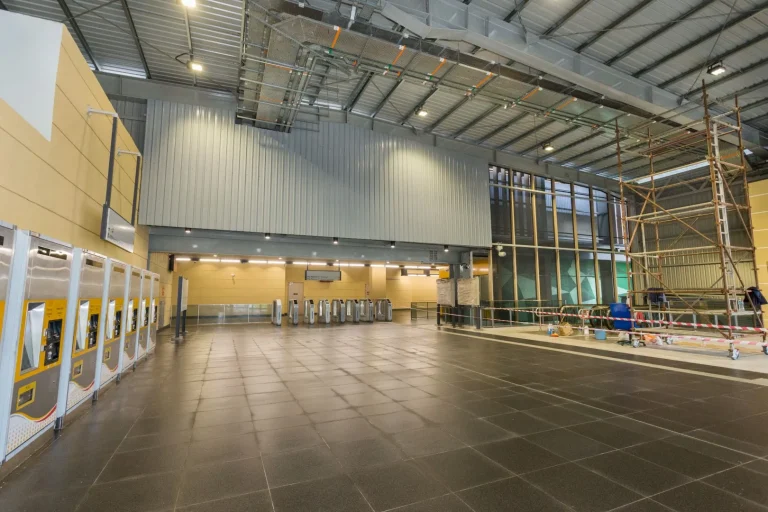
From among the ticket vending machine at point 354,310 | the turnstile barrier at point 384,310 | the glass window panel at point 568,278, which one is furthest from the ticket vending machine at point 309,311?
the glass window panel at point 568,278

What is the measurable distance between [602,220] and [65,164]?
23447mm

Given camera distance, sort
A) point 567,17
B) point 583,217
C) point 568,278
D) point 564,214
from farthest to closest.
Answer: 1. point 583,217
2. point 564,214
3. point 568,278
4. point 567,17

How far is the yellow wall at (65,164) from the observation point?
449cm

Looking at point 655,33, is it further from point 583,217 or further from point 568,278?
point 568,278

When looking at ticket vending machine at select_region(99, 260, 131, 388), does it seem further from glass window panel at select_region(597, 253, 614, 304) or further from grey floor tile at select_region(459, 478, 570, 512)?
glass window panel at select_region(597, 253, 614, 304)

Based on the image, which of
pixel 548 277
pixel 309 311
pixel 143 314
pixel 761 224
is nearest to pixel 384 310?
pixel 309 311

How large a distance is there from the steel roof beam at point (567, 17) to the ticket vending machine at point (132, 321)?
11266mm

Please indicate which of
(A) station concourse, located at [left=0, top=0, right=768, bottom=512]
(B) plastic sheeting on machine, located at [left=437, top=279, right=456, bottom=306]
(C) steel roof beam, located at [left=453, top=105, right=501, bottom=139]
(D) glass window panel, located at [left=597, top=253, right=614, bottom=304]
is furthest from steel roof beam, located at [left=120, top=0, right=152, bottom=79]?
(D) glass window panel, located at [left=597, top=253, right=614, bottom=304]

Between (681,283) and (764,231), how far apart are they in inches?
193

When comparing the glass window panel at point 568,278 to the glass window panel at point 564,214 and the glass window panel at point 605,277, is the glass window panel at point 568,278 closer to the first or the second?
the glass window panel at point 564,214

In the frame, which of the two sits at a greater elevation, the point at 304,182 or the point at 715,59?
the point at 715,59

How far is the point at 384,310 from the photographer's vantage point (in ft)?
69.7

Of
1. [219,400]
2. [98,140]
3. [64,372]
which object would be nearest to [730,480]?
[219,400]

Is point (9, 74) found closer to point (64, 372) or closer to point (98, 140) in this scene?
point (98, 140)
